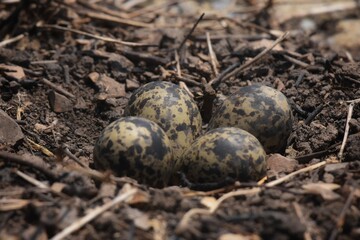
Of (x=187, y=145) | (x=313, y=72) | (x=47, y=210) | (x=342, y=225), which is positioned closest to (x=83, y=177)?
(x=47, y=210)

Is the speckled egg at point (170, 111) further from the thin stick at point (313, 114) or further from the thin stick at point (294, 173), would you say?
the thin stick at point (313, 114)

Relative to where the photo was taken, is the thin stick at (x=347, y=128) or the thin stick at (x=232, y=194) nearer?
the thin stick at (x=232, y=194)

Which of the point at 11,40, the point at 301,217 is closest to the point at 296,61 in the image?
the point at 301,217

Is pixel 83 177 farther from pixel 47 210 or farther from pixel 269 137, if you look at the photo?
pixel 269 137

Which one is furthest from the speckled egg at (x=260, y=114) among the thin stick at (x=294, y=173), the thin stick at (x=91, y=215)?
the thin stick at (x=91, y=215)

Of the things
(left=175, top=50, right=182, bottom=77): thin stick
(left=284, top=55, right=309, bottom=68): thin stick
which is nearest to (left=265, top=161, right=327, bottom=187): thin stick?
(left=284, top=55, right=309, bottom=68): thin stick

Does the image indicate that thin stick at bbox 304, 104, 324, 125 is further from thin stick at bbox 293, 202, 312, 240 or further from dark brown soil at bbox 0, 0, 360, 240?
thin stick at bbox 293, 202, 312, 240
